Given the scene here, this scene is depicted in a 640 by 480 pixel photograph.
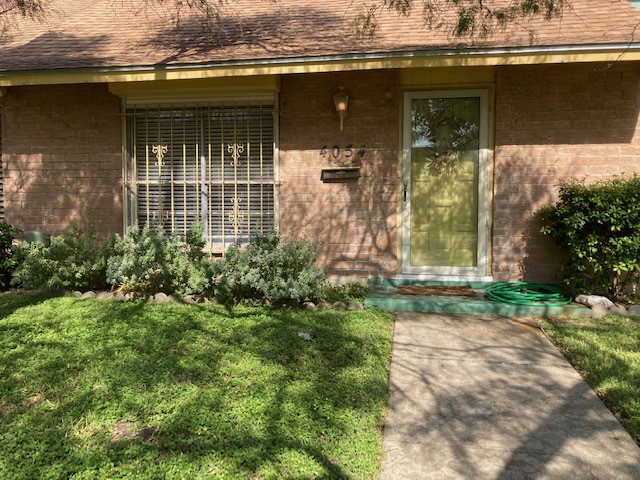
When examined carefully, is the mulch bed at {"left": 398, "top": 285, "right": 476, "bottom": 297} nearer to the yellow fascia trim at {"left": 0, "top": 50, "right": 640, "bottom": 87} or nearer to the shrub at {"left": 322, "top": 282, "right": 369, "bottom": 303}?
the shrub at {"left": 322, "top": 282, "right": 369, "bottom": 303}

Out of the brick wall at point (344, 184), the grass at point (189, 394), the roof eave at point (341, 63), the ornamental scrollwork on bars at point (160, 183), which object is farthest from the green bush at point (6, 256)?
the brick wall at point (344, 184)

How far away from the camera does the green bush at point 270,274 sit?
5.07 metres

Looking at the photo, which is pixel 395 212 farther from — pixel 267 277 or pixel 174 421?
pixel 174 421

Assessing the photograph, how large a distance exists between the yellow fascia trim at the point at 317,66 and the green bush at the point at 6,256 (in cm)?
186

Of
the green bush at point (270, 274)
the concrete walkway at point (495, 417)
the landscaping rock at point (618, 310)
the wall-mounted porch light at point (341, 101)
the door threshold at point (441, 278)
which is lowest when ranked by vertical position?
the concrete walkway at point (495, 417)

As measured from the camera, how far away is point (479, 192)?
6363mm

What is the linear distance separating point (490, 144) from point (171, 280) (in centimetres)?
432

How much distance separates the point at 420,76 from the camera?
629 cm

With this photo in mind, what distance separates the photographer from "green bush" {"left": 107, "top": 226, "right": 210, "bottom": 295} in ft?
17.3

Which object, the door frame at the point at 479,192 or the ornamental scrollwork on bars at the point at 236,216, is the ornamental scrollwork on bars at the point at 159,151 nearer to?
the ornamental scrollwork on bars at the point at 236,216

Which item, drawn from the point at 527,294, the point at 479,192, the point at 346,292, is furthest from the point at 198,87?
the point at 527,294

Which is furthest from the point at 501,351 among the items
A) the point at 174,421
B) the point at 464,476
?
the point at 174,421

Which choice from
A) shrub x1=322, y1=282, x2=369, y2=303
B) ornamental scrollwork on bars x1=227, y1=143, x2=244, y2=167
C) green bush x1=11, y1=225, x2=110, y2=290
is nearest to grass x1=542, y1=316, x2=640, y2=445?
shrub x1=322, y1=282, x2=369, y2=303

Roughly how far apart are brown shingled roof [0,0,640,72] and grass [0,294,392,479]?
321 centimetres
